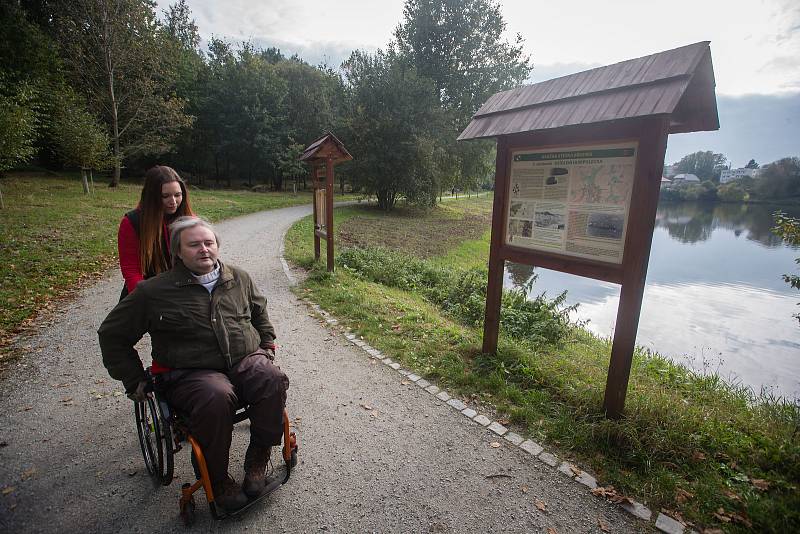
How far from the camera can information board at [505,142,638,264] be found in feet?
10.7

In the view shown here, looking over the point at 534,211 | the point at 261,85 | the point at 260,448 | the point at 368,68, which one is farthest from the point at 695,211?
the point at 260,448

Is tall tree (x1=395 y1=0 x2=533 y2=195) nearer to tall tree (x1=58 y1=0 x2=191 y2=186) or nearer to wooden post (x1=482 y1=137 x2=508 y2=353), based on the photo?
tall tree (x1=58 y1=0 x2=191 y2=186)

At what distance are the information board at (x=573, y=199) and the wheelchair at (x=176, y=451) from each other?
295 centimetres

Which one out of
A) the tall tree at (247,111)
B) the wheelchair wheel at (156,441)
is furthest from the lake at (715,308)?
the tall tree at (247,111)

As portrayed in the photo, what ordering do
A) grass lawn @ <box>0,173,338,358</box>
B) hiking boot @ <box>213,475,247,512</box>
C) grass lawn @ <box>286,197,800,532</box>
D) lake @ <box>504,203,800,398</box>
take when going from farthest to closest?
lake @ <box>504,203,800,398</box>, grass lawn @ <box>0,173,338,358</box>, grass lawn @ <box>286,197,800,532</box>, hiking boot @ <box>213,475,247,512</box>

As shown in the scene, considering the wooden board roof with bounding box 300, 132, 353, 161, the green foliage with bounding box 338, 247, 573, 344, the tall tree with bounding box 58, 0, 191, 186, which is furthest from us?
the tall tree with bounding box 58, 0, 191, 186

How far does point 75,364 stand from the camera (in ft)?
14.4

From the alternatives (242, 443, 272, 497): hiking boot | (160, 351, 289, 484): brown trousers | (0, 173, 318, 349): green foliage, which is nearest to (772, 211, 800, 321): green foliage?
(160, 351, 289, 484): brown trousers

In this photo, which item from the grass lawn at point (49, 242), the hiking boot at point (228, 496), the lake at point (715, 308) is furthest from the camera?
the lake at point (715, 308)

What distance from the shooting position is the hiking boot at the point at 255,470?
8.08ft

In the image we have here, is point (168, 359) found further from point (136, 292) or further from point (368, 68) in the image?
point (368, 68)

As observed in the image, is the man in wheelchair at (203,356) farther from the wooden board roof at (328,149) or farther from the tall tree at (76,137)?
the tall tree at (76,137)

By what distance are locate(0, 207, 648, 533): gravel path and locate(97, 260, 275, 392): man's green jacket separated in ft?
3.29

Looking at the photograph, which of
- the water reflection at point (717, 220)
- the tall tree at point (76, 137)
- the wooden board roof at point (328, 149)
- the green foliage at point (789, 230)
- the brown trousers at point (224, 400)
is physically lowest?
the water reflection at point (717, 220)
